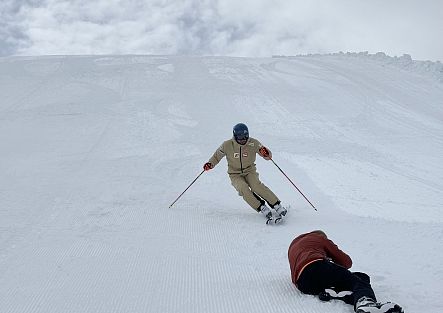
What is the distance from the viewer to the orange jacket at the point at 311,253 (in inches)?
152

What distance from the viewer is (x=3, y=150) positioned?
9.48 meters

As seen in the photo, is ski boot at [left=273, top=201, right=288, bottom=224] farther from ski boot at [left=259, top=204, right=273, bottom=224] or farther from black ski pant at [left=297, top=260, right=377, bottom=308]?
black ski pant at [left=297, top=260, right=377, bottom=308]

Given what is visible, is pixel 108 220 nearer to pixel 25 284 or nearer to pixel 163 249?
pixel 163 249

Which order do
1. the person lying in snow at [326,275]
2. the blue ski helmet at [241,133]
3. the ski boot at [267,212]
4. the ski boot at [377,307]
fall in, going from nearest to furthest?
the ski boot at [377,307]
the person lying in snow at [326,275]
the ski boot at [267,212]
the blue ski helmet at [241,133]

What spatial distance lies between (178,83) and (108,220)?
34.9 ft

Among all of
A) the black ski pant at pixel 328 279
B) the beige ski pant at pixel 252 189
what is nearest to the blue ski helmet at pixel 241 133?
the beige ski pant at pixel 252 189

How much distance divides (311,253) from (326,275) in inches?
9.2

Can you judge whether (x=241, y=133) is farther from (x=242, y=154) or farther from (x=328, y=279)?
(x=328, y=279)

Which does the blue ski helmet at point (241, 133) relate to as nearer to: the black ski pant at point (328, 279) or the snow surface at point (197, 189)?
the snow surface at point (197, 189)

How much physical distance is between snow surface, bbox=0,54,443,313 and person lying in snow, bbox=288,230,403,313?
0.41 feet

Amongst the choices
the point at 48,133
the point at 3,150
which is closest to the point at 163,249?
the point at 3,150

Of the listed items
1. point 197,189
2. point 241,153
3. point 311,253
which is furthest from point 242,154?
point 311,253

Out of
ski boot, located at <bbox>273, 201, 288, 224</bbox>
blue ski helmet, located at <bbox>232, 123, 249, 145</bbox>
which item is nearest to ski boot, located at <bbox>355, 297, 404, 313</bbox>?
ski boot, located at <bbox>273, 201, 288, 224</bbox>

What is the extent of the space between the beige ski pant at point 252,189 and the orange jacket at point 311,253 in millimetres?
2360
